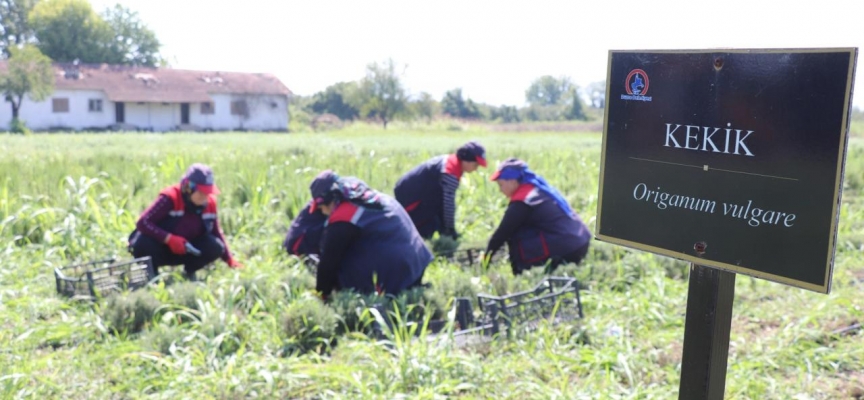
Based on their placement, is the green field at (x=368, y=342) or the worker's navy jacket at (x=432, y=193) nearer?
the green field at (x=368, y=342)

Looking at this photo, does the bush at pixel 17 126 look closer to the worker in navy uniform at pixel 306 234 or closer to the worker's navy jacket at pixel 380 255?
the worker in navy uniform at pixel 306 234

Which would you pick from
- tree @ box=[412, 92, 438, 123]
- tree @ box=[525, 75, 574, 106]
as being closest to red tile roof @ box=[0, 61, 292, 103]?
tree @ box=[412, 92, 438, 123]

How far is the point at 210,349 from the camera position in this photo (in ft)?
12.0

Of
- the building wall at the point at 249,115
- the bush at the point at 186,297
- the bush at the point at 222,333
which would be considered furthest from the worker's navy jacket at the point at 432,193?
the building wall at the point at 249,115

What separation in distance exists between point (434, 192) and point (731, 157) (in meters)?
4.99

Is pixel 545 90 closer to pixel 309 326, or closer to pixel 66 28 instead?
pixel 66 28

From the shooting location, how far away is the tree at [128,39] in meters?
52.0

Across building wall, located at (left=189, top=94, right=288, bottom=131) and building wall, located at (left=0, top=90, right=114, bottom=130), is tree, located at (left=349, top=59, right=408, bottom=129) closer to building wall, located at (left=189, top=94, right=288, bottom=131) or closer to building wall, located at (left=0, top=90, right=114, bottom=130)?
building wall, located at (left=189, top=94, right=288, bottom=131)

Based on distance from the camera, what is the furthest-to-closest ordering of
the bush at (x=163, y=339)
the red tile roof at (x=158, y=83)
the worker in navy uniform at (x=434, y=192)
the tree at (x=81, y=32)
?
the tree at (x=81, y=32), the red tile roof at (x=158, y=83), the worker in navy uniform at (x=434, y=192), the bush at (x=163, y=339)

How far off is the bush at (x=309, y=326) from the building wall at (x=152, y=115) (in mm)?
39170

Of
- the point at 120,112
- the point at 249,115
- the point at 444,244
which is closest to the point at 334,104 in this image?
the point at 249,115

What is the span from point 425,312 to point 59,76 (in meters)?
41.2

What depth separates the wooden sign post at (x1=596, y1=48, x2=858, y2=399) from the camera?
1708 millimetres

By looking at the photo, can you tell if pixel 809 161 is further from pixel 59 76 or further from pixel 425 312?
pixel 59 76
